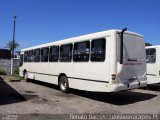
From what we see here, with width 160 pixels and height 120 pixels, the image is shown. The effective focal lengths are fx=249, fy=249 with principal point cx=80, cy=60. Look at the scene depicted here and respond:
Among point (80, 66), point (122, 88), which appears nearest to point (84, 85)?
point (80, 66)

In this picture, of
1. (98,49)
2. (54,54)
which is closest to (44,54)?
(54,54)

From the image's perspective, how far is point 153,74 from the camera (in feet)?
46.1

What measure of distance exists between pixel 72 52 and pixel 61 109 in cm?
387

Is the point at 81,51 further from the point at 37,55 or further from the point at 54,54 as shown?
the point at 37,55

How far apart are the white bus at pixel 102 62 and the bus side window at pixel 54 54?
2.2 inches

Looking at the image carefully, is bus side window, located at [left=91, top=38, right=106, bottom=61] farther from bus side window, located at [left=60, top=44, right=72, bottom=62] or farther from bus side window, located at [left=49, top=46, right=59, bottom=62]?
bus side window, located at [left=49, top=46, right=59, bottom=62]

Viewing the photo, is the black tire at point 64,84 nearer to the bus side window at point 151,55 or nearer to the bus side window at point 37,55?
the bus side window at point 37,55

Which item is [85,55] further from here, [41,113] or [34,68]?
[34,68]

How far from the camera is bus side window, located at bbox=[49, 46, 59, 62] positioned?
1397 cm

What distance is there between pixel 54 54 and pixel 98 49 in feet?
14.5

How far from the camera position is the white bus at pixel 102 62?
9.89 metres

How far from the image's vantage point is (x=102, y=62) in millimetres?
10188

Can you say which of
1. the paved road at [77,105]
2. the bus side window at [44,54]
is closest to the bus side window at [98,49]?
the paved road at [77,105]

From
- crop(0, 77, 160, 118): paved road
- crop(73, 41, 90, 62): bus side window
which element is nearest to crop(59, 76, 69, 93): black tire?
crop(0, 77, 160, 118): paved road
